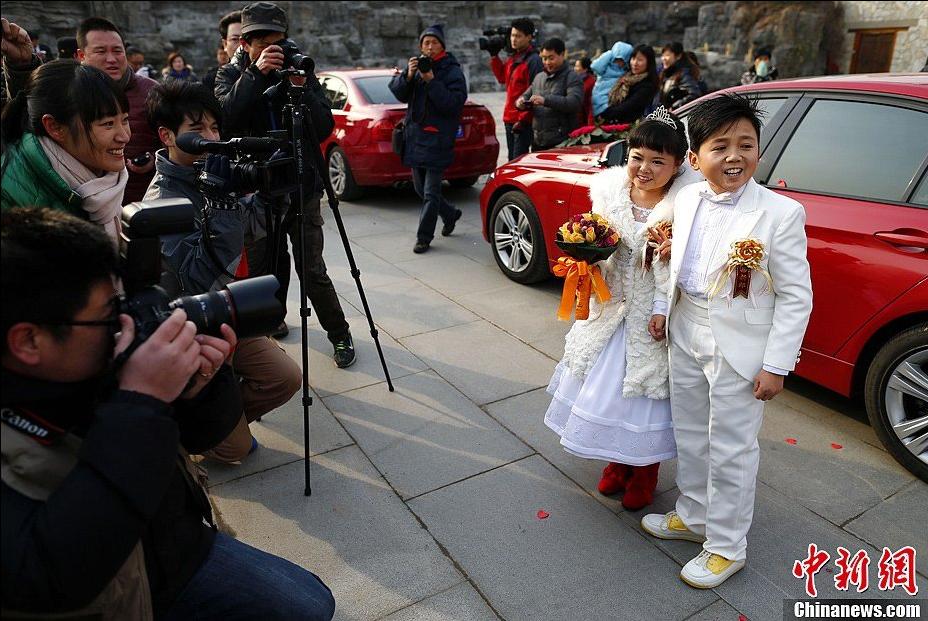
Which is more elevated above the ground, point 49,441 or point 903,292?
point 49,441

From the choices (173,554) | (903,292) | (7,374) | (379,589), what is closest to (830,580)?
(903,292)

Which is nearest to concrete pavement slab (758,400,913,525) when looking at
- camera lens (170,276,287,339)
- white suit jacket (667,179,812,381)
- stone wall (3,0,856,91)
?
white suit jacket (667,179,812,381)

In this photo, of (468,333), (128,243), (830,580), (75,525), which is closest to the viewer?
(75,525)

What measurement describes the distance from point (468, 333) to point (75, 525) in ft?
11.2

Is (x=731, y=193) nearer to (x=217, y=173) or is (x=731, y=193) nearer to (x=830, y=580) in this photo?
(x=830, y=580)

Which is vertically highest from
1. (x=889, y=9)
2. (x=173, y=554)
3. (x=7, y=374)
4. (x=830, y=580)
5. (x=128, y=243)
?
(x=889, y=9)

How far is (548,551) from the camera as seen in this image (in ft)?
8.26

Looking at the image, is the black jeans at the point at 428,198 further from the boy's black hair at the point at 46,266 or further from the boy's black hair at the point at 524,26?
the boy's black hair at the point at 46,266

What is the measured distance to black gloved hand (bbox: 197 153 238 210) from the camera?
8.29ft

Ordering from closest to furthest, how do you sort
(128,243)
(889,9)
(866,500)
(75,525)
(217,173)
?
1. (75,525)
2. (128,243)
3. (217,173)
4. (866,500)
5. (889,9)

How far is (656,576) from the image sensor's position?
2404 millimetres

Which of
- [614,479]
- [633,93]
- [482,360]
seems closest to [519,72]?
[633,93]

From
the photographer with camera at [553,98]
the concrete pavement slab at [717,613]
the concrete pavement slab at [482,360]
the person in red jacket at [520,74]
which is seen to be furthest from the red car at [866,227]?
the person in red jacket at [520,74]

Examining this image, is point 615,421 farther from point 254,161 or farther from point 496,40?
point 496,40
